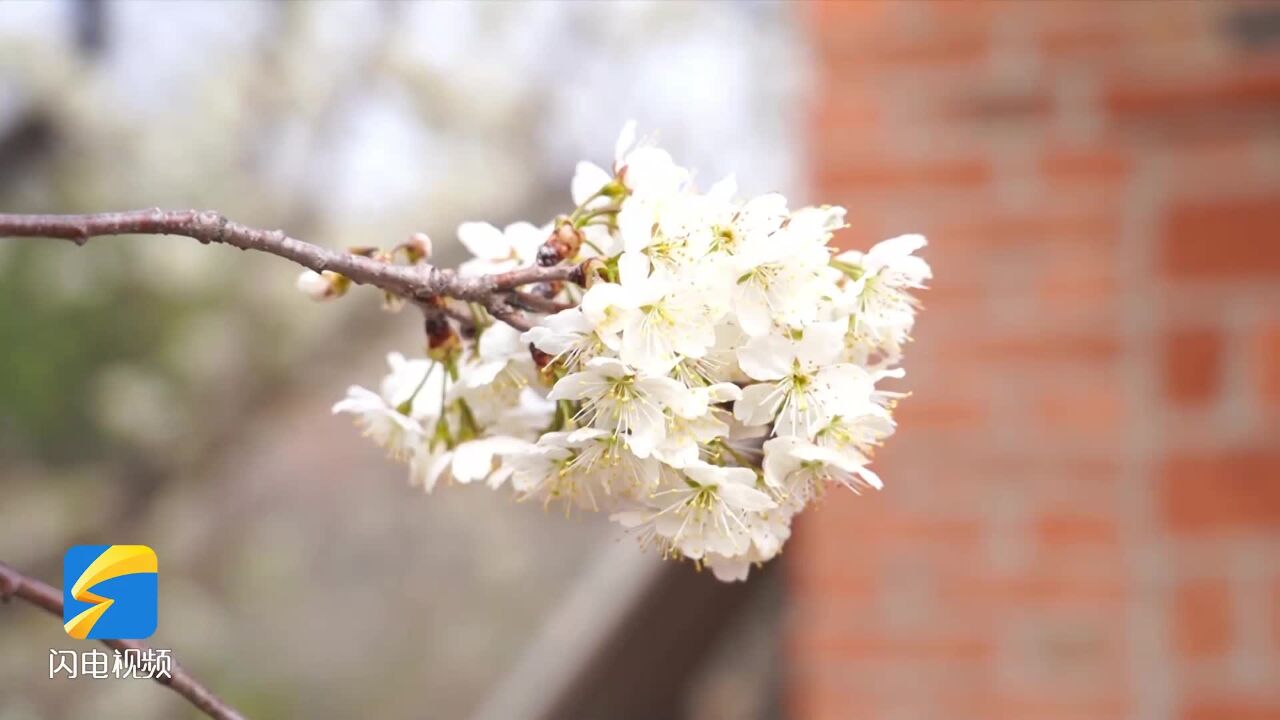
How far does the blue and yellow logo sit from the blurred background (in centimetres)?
73

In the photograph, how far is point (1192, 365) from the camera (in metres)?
1.30

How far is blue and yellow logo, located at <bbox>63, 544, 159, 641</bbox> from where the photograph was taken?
451 mm

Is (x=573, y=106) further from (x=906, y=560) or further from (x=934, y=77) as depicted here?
(x=906, y=560)

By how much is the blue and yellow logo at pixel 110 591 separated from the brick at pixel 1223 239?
1114mm

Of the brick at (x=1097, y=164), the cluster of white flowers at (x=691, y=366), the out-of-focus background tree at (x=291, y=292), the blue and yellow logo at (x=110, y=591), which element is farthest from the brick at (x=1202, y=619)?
the blue and yellow logo at (x=110, y=591)

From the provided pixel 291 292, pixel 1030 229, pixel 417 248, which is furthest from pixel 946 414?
pixel 417 248

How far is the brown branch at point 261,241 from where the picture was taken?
33 centimetres

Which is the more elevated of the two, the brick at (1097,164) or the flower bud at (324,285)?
the brick at (1097,164)

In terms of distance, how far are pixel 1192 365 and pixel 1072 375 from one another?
0.12 meters

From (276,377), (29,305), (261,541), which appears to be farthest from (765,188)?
(29,305)

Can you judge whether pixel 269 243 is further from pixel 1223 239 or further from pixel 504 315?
pixel 1223 239

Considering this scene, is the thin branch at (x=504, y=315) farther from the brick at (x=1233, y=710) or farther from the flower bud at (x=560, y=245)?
the brick at (x=1233, y=710)

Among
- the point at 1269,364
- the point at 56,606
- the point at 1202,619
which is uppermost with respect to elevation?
the point at 1269,364

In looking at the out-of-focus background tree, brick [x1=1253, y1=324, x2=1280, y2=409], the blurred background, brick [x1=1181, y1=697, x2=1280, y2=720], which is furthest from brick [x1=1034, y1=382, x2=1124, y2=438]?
the out-of-focus background tree
